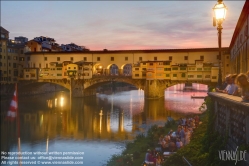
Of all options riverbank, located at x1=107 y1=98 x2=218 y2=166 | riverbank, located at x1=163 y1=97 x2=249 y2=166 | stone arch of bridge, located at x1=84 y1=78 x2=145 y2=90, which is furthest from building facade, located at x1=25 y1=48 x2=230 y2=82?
riverbank, located at x1=163 y1=97 x2=249 y2=166

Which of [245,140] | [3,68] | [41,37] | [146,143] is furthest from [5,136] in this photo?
[41,37]

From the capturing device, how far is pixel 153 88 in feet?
Result: 185

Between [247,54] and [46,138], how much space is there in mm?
17630

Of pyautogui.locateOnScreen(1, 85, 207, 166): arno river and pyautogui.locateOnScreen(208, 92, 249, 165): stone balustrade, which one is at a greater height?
pyautogui.locateOnScreen(208, 92, 249, 165): stone balustrade

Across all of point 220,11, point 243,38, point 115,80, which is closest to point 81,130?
point 243,38

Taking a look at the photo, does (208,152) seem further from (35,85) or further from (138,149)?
(35,85)

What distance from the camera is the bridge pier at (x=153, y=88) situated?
55612 mm

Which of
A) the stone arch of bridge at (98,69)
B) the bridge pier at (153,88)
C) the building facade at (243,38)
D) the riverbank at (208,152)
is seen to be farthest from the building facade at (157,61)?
the riverbank at (208,152)

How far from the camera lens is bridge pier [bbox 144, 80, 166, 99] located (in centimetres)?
5561

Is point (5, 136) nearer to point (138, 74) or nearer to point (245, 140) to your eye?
point (245, 140)

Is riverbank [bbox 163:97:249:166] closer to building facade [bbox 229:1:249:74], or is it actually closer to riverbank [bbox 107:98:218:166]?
riverbank [bbox 107:98:218:166]

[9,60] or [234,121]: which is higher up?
[9,60]

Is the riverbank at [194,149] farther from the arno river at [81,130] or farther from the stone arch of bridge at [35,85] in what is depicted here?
the stone arch of bridge at [35,85]

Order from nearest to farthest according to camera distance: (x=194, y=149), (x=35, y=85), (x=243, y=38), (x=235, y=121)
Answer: (x=235, y=121) < (x=194, y=149) < (x=243, y=38) < (x=35, y=85)
